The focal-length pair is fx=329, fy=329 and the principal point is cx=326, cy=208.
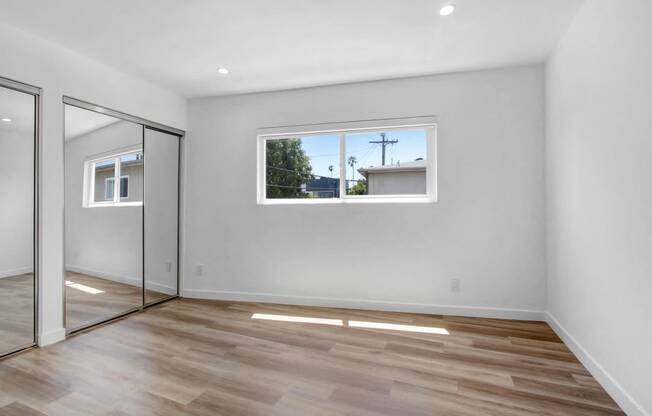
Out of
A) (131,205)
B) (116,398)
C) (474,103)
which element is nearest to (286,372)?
(116,398)

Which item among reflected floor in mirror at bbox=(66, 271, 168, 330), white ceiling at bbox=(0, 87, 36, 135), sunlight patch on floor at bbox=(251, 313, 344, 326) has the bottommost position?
sunlight patch on floor at bbox=(251, 313, 344, 326)

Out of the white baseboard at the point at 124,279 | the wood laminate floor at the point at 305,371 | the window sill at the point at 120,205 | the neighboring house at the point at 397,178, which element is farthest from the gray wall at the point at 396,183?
the white baseboard at the point at 124,279

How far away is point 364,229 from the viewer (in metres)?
3.56

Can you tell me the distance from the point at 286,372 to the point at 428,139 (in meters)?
2.60

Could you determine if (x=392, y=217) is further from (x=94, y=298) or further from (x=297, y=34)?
(x=94, y=298)

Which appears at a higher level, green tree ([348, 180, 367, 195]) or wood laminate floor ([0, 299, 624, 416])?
green tree ([348, 180, 367, 195])

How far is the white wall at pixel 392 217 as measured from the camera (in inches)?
125

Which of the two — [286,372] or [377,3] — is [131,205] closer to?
[286,372]

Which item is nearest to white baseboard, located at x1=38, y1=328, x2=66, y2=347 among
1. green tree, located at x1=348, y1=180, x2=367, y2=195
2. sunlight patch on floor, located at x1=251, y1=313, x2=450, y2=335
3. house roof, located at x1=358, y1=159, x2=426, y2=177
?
sunlight patch on floor, located at x1=251, y1=313, x2=450, y2=335

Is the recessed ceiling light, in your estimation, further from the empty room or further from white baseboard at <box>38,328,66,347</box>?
white baseboard at <box>38,328,66,347</box>

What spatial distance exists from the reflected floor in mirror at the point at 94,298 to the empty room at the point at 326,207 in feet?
0.09

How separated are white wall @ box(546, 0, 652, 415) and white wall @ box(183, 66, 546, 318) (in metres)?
0.40

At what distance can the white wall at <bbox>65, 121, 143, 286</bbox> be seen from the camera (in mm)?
2836

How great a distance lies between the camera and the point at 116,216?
3.31 meters
